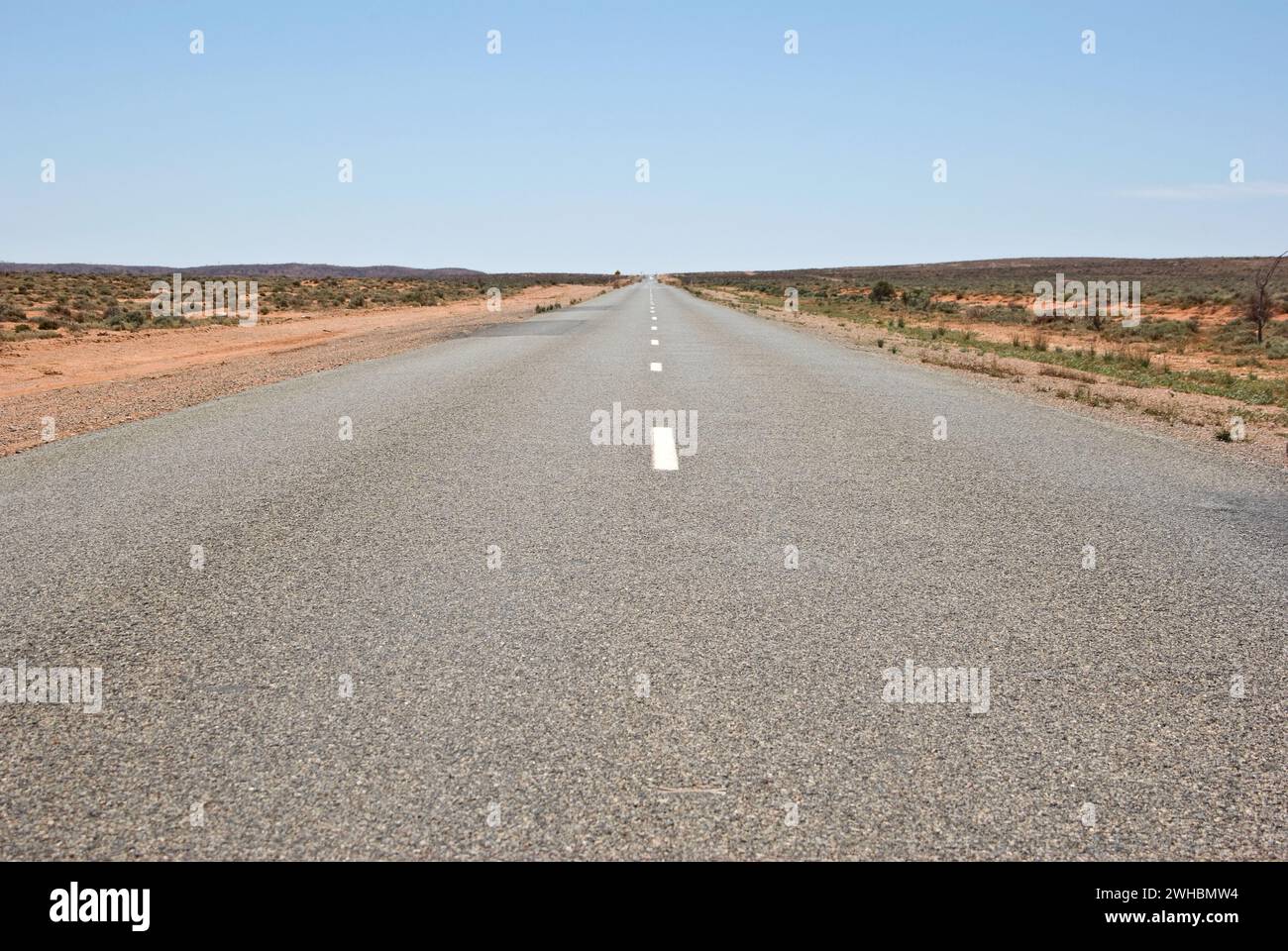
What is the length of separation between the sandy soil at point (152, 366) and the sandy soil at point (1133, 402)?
1182 cm

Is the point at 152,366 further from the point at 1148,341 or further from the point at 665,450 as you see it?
the point at 1148,341

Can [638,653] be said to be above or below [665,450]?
below

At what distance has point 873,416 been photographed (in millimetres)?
11430

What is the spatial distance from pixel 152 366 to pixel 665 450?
17.0 m

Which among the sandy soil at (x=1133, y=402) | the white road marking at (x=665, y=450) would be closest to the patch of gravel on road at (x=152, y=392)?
the white road marking at (x=665, y=450)

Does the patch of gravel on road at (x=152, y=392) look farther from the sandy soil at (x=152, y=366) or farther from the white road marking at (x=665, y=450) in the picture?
the white road marking at (x=665, y=450)

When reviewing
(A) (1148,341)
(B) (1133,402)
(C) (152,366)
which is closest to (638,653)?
(B) (1133,402)

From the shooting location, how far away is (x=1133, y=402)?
14.2 m

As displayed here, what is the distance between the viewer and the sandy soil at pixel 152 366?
41.5 ft

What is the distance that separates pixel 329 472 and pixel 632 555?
11.1 feet

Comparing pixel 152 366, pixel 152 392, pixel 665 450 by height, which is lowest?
pixel 665 450

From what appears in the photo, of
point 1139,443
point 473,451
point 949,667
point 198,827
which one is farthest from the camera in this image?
point 1139,443
